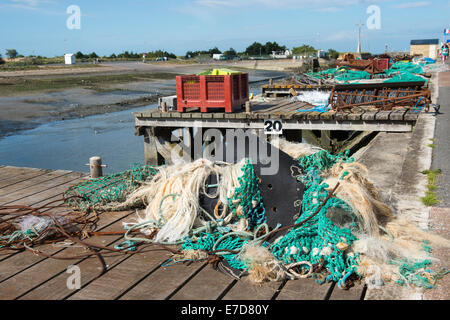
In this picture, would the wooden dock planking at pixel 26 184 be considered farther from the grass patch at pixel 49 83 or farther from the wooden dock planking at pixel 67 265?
the grass patch at pixel 49 83

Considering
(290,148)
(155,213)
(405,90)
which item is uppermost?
(405,90)

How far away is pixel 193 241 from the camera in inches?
150

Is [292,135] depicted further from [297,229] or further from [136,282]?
[136,282]

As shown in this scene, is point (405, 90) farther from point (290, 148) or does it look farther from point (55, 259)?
point (55, 259)

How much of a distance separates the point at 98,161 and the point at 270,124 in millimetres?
4577

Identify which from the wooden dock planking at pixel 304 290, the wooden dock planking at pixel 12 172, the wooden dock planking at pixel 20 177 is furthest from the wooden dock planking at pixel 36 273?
the wooden dock planking at pixel 12 172

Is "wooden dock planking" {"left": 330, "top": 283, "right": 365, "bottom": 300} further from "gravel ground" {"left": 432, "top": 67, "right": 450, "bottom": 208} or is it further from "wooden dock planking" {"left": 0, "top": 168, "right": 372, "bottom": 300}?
"gravel ground" {"left": 432, "top": 67, "right": 450, "bottom": 208}

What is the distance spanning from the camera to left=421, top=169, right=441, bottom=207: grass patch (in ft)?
15.5

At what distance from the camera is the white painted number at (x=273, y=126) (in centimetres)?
949

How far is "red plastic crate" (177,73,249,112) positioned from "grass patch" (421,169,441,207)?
4.84 metres

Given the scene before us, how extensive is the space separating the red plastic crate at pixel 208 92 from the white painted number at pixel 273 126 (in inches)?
36.2

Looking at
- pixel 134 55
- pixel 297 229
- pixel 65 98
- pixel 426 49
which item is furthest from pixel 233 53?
pixel 297 229

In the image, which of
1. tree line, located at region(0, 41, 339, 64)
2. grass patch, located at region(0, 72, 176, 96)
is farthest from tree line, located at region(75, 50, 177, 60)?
grass patch, located at region(0, 72, 176, 96)

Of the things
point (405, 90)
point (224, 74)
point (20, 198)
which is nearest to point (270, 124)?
point (224, 74)
